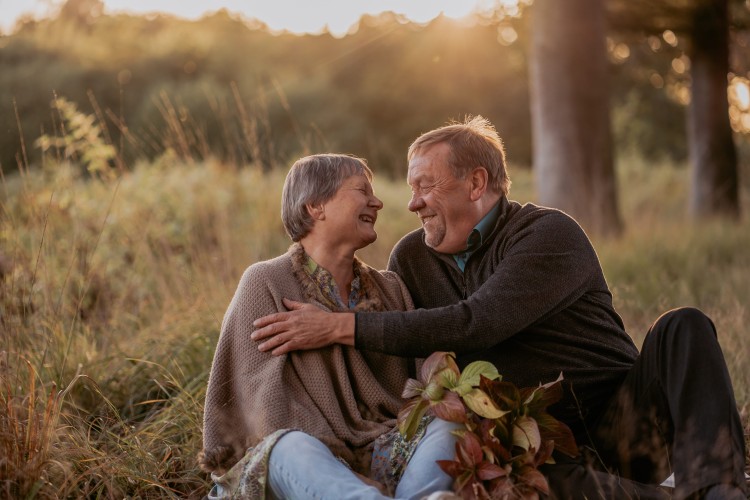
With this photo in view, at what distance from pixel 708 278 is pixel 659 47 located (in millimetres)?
6185

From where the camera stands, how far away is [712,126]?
10.9m

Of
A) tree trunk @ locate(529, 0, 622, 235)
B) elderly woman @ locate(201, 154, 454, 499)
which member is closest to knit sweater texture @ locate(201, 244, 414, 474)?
elderly woman @ locate(201, 154, 454, 499)

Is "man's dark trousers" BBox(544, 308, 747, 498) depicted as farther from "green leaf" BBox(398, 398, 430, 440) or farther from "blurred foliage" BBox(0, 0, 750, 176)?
"blurred foliage" BBox(0, 0, 750, 176)

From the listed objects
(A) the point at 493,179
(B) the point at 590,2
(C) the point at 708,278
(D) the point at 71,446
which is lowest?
(C) the point at 708,278

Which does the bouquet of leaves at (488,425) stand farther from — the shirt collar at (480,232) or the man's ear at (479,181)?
the man's ear at (479,181)

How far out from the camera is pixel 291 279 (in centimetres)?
296

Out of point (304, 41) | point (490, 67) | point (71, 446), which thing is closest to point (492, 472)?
point (71, 446)

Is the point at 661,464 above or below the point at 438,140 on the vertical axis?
below

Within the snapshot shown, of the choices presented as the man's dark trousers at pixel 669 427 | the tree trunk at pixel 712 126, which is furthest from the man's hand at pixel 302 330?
the tree trunk at pixel 712 126

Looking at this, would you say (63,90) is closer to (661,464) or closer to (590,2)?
(590,2)

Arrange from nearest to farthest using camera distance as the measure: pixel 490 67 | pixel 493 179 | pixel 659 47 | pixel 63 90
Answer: pixel 493 179 < pixel 659 47 < pixel 63 90 < pixel 490 67

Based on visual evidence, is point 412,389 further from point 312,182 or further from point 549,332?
point 312,182

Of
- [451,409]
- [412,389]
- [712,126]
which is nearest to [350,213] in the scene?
[412,389]

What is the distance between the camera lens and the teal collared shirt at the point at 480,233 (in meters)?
3.15
